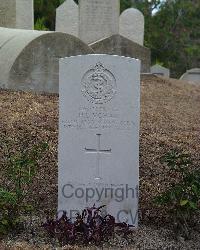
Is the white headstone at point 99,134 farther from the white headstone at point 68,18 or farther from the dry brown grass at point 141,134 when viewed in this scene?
the white headstone at point 68,18

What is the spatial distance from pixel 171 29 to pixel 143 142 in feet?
106

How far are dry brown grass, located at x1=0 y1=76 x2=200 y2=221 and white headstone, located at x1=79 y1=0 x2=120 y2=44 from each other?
4.80 metres

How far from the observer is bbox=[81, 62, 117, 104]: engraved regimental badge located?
4.85m

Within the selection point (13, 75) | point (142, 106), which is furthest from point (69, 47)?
point (142, 106)

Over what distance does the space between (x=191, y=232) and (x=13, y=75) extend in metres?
4.36

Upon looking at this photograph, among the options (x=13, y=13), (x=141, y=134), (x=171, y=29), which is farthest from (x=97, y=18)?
(x=171, y=29)

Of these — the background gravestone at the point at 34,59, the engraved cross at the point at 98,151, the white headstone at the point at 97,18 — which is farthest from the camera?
the white headstone at the point at 97,18

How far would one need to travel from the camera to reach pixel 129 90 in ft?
16.0

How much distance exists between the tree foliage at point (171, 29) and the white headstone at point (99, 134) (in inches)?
1188

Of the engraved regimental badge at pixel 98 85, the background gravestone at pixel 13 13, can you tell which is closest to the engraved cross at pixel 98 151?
the engraved regimental badge at pixel 98 85

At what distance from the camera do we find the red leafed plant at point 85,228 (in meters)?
4.46

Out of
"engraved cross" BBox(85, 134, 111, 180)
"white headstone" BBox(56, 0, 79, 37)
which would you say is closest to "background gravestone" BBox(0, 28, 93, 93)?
"engraved cross" BBox(85, 134, 111, 180)

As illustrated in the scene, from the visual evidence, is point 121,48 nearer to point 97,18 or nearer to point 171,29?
point 97,18

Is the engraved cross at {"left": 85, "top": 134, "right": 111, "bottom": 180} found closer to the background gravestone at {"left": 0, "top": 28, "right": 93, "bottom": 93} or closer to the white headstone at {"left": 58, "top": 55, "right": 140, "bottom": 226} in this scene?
the white headstone at {"left": 58, "top": 55, "right": 140, "bottom": 226}
